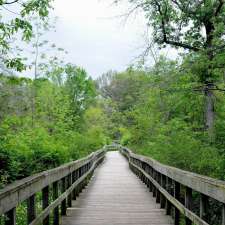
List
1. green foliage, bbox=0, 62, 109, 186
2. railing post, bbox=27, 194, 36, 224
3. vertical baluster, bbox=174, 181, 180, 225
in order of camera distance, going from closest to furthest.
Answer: railing post, bbox=27, 194, 36, 224 → vertical baluster, bbox=174, 181, 180, 225 → green foliage, bbox=0, 62, 109, 186

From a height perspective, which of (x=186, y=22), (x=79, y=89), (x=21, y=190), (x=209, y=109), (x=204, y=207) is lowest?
(x=204, y=207)

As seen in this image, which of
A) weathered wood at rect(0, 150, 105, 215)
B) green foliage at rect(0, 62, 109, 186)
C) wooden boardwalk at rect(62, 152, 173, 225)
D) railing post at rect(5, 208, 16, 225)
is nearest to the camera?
weathered wood at rect(0, 150, 105, 215)

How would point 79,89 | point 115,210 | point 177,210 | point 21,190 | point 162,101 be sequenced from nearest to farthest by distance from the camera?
point 21,190 → point 177,210 → point 115,210 → point 162,101 → point 79,89

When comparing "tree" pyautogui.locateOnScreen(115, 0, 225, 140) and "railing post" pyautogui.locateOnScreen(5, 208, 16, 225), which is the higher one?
"tree" pyautogui.locateOnScreen(115, 0, 225, 140)

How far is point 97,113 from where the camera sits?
6356 cm

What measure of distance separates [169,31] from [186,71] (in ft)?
12.0

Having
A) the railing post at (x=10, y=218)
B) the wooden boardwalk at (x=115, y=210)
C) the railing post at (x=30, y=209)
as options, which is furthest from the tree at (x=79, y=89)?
the railing post at (x=10, y=218)

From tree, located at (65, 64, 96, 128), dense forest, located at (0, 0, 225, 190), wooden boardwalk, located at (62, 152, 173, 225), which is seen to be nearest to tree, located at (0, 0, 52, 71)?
dense forest, located at (0, 0, 225, 190)

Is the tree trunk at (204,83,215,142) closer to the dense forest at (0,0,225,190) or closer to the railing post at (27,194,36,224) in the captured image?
the dense forest at (0,0,225,190)

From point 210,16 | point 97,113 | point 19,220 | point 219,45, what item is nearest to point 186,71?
point 219,45

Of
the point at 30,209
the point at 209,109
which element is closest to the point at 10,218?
the point at 30,209

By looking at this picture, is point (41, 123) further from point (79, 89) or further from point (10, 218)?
point (79, 89)

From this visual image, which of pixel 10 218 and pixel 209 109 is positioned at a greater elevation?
pixel 209 109

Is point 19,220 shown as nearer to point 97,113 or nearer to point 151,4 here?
point 151,4
